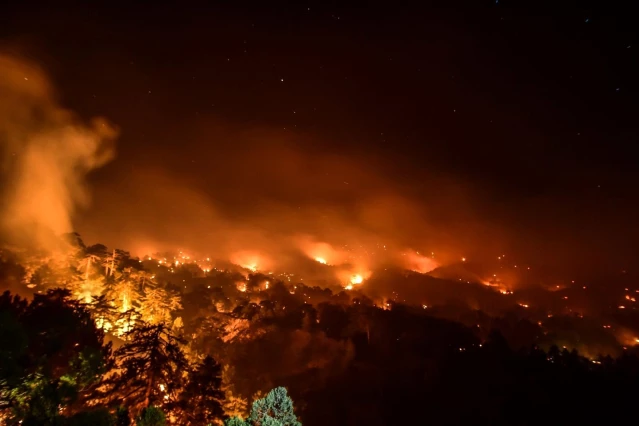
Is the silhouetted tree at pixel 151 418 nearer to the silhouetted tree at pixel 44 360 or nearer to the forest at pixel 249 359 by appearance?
the forest at pixel 249 359

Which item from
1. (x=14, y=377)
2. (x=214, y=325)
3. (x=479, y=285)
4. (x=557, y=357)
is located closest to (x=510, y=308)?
(x=479, y=285)

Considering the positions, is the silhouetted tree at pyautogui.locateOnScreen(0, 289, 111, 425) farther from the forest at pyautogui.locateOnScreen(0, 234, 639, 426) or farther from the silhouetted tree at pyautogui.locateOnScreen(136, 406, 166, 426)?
the silhouetted tree at pyautogui.locateOnScreen(136, 406, 166, 426)

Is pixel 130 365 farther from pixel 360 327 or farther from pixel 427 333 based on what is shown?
pixel 427 333

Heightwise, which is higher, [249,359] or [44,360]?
[249,359]

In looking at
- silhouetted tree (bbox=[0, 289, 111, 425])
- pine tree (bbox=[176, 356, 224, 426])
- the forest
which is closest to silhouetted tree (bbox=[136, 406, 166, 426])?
the forest

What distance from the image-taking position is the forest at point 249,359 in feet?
30.6

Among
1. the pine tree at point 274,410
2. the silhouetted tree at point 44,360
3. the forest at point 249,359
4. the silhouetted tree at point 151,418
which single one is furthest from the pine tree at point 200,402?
the pine tree at point 274,410

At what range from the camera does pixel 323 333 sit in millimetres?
43531

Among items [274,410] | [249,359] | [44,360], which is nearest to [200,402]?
[44,360]

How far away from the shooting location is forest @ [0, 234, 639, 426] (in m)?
9.33

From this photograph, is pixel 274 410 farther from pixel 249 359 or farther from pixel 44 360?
pixel 249 359

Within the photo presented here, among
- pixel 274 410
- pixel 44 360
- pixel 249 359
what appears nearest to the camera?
pixel 274 410

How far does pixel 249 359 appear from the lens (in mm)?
37156

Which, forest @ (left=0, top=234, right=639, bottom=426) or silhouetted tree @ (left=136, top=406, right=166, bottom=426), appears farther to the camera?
forest @ (left=0, top=234, right=639, bottom=426)
